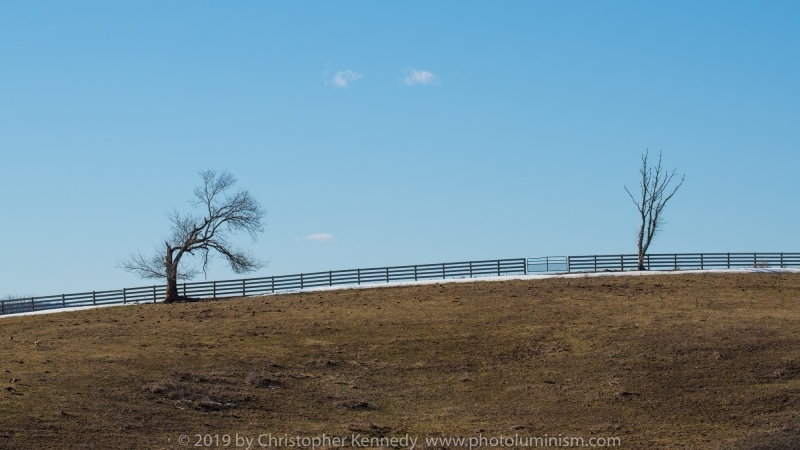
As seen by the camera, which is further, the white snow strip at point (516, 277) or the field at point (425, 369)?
the white snow strip at point (516, 277)

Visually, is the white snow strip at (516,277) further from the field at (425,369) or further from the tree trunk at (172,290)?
the field at (425,369)

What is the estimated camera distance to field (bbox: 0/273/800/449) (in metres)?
28.5

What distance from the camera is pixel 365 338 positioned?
42844 millimetres

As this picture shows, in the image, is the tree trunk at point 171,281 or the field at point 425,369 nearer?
the field at point 425,369

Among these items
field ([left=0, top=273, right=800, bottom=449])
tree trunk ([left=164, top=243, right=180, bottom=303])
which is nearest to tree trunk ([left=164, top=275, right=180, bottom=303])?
tree trunk ([left=164, top=243, right=180, bottom=303])

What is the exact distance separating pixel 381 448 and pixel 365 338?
52.6ft

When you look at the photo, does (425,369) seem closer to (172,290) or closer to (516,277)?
(516,277)

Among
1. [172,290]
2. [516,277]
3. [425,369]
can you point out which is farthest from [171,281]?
[425,369]

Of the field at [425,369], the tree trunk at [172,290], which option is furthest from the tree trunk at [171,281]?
the field at [425,369]

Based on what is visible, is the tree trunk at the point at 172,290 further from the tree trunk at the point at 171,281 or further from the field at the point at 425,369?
the field at the point at 425,369

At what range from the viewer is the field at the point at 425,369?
1121 inches

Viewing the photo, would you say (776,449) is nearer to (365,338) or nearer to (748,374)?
(748,374)

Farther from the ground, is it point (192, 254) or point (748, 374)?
point (192, 254)

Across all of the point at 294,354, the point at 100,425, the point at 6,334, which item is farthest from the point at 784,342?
the point at 6,334
